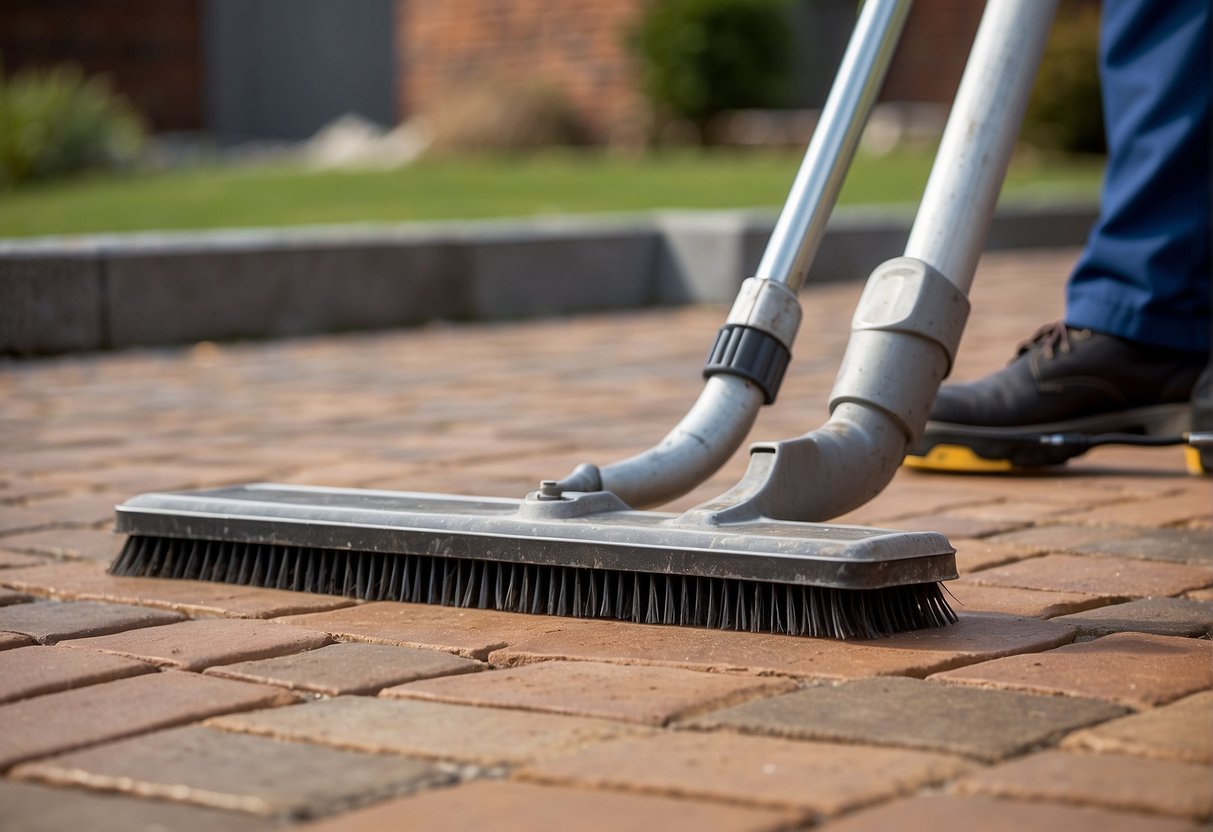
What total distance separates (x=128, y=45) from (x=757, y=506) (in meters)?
19.9

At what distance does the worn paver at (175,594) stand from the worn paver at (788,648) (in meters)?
0.37

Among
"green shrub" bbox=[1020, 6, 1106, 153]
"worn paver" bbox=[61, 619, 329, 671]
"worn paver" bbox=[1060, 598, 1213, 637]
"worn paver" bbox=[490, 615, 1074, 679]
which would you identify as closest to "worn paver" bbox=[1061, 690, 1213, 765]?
"worn paver" bbox=[490, 615, 1074, 679]

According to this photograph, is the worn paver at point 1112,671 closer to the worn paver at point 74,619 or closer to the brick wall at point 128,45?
the worn paver at point 74,619

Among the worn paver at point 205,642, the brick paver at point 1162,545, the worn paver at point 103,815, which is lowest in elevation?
the brick paver at point 1162,545

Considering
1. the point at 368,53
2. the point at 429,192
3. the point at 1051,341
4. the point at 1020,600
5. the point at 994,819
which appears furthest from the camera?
the point at 368,53

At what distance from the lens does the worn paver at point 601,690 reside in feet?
5.51

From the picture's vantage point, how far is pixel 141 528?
2.35 meters

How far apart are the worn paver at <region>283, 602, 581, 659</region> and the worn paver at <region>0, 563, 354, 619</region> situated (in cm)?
5

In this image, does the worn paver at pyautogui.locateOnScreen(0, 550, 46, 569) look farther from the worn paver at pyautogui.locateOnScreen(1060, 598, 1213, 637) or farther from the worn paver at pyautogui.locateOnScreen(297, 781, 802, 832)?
the worn paver at pyautogui.locateOnScreen(1060, 598, 1213, 637)

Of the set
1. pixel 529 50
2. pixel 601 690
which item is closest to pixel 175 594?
pixel 601 690

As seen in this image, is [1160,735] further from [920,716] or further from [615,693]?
[615,693]

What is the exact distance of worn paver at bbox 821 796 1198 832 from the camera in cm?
131

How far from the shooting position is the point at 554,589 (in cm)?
208

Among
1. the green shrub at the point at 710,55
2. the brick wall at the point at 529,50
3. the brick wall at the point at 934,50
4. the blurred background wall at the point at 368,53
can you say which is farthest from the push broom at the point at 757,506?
the brick wall at the point at 529,50
